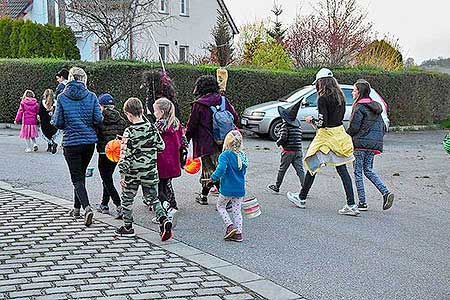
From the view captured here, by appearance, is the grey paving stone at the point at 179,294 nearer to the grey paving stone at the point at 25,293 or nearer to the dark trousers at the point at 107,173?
the grey paving stone at the point at 25,293

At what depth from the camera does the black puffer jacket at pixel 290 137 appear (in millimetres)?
10555

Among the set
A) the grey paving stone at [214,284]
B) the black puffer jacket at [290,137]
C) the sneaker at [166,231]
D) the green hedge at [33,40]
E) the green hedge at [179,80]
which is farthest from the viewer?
the green hedge at [33,40]

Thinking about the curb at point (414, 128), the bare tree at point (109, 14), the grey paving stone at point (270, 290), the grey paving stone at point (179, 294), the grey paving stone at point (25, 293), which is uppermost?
the bare tree at point (109, 14)

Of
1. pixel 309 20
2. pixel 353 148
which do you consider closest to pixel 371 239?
pixel 353 148

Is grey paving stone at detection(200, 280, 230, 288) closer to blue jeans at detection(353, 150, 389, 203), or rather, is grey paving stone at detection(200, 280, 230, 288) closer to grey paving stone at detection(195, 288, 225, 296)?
Answer: grey paving stone at detection(195, 288, 225, 296)

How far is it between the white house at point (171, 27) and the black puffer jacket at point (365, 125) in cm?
2538

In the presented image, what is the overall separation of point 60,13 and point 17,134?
1712cm

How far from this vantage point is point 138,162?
7531mm

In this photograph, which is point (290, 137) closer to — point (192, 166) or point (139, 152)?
point (192, 166)

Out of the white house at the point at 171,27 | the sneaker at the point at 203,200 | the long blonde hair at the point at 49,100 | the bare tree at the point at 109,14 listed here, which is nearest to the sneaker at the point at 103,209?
the sneaker at the point at 203,200

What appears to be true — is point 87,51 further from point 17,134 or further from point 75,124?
point 75,124

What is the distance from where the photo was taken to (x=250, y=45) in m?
36.0

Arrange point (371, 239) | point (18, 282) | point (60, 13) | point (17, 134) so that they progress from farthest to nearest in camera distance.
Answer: point (60, 13) < point (17, 134) < point (371, 239) < point (18, 282)

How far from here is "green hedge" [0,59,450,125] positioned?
70.6 feet
